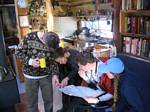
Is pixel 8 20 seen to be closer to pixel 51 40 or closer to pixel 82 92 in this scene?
pixel 51 40

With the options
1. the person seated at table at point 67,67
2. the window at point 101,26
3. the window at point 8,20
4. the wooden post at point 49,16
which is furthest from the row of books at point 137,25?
the window at point 8,20

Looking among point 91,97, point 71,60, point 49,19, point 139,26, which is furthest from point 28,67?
point 49,19

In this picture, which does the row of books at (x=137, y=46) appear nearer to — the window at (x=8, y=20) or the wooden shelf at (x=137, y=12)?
the wooden shelf at (x=137, y=12)

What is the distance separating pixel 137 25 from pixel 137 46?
317mm

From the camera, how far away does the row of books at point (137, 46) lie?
123 inches

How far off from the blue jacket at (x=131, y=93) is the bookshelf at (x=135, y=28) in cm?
148

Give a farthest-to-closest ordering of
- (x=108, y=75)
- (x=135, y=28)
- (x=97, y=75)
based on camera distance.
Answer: (x=135, y=28)
(x=97, y=75)
(x=108, y=75)

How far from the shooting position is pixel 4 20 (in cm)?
525

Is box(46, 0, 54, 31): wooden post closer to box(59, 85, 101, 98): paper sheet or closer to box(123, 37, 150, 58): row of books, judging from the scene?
box(123, 37, 150, 58): row of books

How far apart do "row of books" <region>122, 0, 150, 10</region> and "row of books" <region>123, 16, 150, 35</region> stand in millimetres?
151

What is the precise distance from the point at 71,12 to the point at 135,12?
2.33 meters

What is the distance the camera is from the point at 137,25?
323cm

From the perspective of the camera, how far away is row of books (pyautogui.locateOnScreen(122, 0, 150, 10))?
300 centimetres

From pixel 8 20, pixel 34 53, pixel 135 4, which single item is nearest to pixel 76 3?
pixel 8 20
